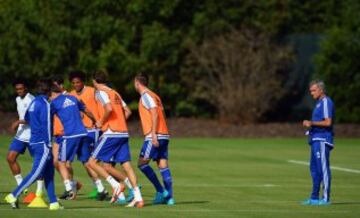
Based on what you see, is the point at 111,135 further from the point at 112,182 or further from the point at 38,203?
the point at 38,203

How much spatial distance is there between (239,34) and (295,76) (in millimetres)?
3332

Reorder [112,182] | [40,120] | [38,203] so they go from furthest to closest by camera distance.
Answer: [112,182] → [38,203] → [40,120]

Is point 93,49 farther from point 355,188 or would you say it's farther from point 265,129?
point 355,188

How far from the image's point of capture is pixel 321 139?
19.0 meters

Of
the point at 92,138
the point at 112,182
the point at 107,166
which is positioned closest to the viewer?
the point at 112,182

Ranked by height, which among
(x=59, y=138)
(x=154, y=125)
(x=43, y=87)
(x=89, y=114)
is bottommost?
(x=59, y=138)

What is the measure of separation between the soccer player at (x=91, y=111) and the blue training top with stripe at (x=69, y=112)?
2.18 feet

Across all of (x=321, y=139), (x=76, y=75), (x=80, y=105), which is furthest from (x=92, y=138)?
(x=321, y=139)

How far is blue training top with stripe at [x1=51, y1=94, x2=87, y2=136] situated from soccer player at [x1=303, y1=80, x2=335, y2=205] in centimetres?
357

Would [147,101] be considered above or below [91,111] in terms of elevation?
above

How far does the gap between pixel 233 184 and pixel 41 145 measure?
21.8 feet

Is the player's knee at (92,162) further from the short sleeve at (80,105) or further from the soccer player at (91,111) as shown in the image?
the short sleeve at (80,105)

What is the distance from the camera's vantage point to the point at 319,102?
62.0 ft

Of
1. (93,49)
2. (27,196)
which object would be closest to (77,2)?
(93,49)
